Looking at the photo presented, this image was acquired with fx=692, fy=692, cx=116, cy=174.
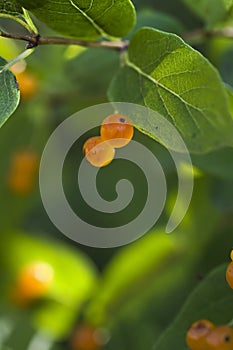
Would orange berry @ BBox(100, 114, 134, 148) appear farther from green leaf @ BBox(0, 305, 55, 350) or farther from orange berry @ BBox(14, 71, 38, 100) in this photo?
green leaf @ BBox(0, 305, 55, 350)

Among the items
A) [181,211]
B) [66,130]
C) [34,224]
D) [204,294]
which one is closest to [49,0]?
[204,294]

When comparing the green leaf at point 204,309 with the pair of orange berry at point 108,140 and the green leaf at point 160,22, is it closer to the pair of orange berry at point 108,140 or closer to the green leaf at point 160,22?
the pair of orange berry at point 108,140

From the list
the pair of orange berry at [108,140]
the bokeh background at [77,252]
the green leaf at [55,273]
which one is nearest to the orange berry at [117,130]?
the pair of orange berry at [108,140]

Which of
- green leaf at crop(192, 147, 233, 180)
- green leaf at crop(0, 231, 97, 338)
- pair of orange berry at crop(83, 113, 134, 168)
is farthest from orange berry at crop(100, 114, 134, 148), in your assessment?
green leaf at crop(0, 231, 97, 338)

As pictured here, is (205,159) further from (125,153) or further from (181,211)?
(181,211)

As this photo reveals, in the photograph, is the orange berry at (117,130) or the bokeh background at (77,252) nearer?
the orange berry at (117,130)

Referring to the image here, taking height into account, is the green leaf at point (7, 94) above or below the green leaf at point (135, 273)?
above
